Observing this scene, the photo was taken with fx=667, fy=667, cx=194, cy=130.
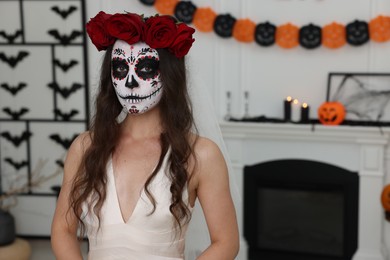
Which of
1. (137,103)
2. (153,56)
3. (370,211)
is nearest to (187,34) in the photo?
(153,56)

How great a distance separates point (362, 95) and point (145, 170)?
258 cm

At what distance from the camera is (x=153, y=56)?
2055mm

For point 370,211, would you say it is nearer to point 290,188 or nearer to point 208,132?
point 290,188

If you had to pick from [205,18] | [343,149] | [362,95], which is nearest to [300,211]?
[343,149]

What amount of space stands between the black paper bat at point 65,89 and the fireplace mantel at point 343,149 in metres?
1.17

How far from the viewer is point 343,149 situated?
4.31 metres

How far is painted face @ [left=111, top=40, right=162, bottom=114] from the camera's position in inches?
80.5

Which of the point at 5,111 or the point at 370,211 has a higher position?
the point at 5,111

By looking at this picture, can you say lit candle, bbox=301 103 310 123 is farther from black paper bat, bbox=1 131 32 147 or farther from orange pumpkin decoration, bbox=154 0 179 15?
black paper bat, bbox=1 131 32 147

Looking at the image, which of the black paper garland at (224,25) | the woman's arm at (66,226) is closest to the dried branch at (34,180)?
the black paper garland at (224,25)

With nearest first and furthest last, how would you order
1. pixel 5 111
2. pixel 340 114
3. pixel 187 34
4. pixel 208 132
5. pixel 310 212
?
pixel 187 34 → pixel 208 132 → pixel 340 114 → pixel 310 212 → pixel 5 111

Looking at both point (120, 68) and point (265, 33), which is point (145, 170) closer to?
point (120, 68)

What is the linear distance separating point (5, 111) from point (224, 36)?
176 cm

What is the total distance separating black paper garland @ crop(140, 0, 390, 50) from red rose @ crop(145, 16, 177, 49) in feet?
7.81
